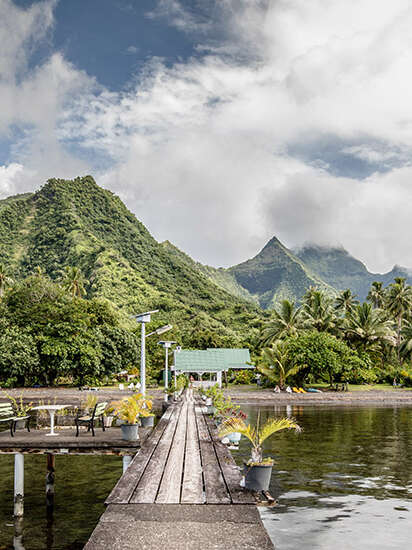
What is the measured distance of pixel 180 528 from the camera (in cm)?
649

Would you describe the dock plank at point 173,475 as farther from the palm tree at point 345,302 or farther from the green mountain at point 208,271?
the green mountain at point 208,271

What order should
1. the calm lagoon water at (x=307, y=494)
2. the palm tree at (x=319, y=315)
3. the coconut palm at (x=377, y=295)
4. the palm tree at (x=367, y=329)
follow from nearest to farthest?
the calm lagoon water at (x=307, y=494), the palm tree at (x=367, y=329), the palm tree at (x=319, y=315), the coconut palm at (x=377, y=295)

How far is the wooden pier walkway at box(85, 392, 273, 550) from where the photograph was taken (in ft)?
19.9

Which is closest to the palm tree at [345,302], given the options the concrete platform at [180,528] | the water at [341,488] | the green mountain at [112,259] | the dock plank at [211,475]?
the green mountain at [112,259]

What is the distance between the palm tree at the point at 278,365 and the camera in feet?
152

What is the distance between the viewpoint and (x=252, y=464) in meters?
8.12

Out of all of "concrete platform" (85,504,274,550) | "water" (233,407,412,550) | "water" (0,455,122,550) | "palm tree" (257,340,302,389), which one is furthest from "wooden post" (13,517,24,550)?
"palm tree" (257,340,302,389)

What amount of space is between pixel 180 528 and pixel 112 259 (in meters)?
97.9

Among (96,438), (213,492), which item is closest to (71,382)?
(96,438)

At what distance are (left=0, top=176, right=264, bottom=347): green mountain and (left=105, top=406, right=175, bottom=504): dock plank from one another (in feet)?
188

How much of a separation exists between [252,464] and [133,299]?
279 ft

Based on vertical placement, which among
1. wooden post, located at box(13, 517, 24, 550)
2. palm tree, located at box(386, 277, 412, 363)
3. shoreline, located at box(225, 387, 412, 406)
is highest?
palm tree, located at box(386, 277, 412, 363)

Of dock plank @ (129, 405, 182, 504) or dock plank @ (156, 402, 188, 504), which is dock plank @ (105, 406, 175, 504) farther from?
dock plank @ (156, 402, 188, 504)

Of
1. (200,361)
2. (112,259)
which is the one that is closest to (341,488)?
(200,361)
